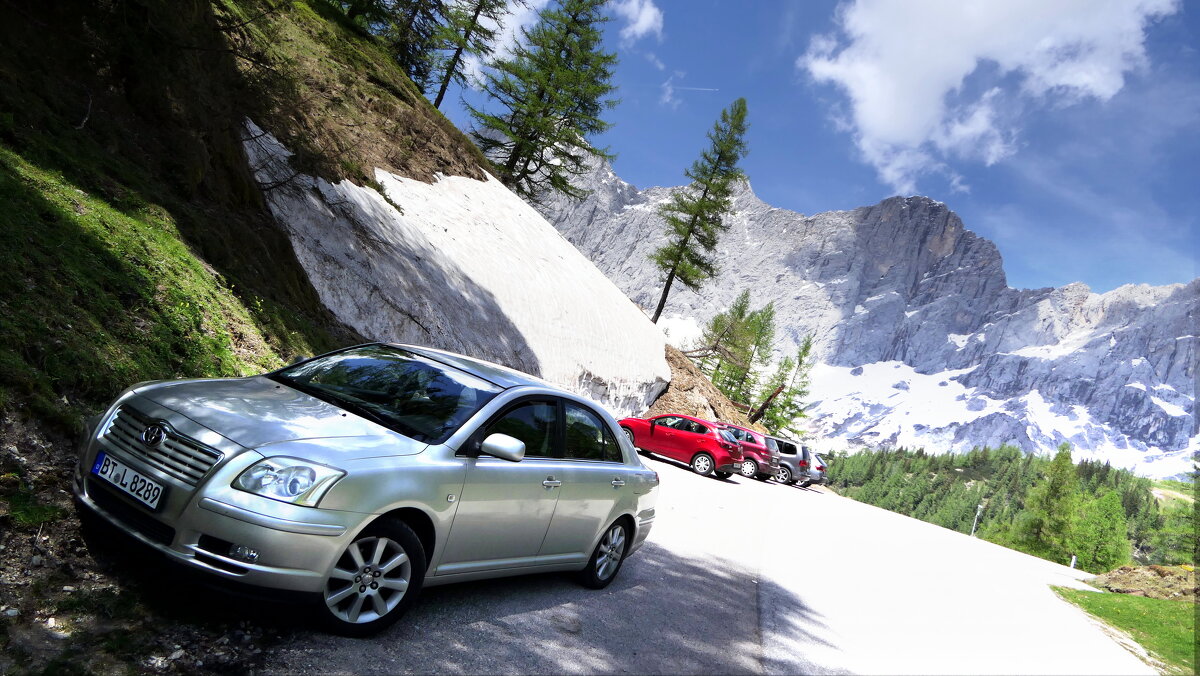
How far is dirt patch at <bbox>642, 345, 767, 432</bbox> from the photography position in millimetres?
27578

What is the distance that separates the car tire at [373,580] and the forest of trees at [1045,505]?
4705 cm

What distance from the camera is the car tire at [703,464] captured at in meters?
19.7

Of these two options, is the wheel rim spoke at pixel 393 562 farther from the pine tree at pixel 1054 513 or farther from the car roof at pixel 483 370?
the pine tree at pixel 1054 513

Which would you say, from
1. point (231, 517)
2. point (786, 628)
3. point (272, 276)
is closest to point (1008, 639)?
point (786, 628)

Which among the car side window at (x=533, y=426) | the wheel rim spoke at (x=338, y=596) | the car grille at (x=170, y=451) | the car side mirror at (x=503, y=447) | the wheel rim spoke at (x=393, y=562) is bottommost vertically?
the wheel rim spoke at (x=338, y=596)

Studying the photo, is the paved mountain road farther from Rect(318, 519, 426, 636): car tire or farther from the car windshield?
the car windshield

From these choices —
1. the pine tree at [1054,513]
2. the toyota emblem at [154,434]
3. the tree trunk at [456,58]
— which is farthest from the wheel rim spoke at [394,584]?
the pine tree at [1054,513]

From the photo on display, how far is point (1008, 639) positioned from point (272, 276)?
10472 mm

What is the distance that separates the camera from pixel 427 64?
34688 millimetres

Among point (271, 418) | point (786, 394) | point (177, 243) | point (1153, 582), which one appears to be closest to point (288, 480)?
point (271, 418)

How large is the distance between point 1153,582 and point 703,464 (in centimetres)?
1012

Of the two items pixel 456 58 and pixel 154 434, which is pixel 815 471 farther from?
pixel 154 434

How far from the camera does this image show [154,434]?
3598mm

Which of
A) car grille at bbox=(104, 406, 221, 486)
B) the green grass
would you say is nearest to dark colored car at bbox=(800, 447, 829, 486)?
the green grass
